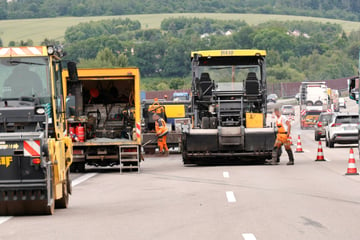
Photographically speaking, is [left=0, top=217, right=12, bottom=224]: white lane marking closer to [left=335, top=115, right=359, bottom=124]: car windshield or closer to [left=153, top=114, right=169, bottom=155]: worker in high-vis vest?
[left=153, top=114, right=169, bottom=155]: worker in high-vis vest

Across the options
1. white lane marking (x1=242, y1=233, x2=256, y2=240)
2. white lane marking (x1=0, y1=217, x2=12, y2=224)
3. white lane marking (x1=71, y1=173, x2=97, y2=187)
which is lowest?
white lane marking (x1=71, y1=173, x2=97, y2=187)

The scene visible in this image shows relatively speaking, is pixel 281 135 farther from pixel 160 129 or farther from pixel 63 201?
pixel 63 201

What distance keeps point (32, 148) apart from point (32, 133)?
14.7 inches

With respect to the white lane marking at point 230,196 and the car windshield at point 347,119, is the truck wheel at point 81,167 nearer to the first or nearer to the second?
the white lane marking at point 230,196

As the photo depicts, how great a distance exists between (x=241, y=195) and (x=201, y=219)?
3.93 metres

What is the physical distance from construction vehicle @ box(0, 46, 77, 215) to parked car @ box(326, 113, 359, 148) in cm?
2416

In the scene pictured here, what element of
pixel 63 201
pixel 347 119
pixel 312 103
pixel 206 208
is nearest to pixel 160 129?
pixel 347 119

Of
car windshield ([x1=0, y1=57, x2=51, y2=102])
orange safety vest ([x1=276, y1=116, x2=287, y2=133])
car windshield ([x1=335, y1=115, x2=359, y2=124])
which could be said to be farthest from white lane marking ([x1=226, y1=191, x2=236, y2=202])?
car windshield ([x1=335, y1=115, x2=359, y2=124])

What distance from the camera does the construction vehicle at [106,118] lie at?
26.1m

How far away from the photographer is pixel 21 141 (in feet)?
45.8

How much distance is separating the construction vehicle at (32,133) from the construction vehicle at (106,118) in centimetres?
936

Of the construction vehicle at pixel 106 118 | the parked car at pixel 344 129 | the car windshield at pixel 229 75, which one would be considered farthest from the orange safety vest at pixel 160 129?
the parked car at pixel 344 129

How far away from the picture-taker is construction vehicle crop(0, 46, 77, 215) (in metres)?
14.0

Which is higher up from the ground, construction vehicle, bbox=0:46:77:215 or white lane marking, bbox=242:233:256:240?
construction vehicle, bbox=0:46:77:215
